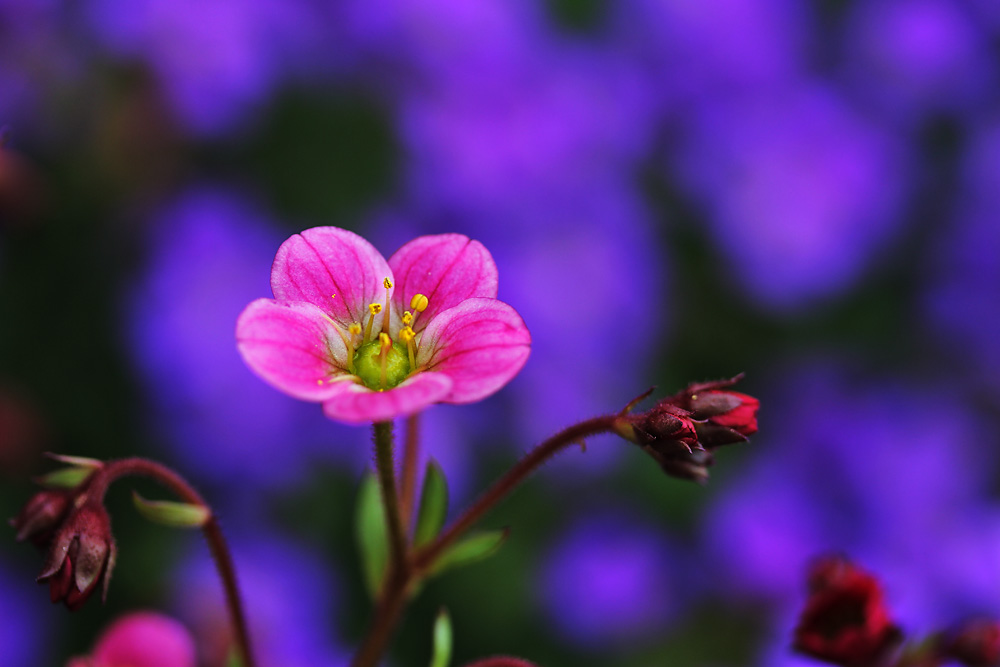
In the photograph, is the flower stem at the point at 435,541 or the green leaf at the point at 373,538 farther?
the green leaf at the point at 373,538

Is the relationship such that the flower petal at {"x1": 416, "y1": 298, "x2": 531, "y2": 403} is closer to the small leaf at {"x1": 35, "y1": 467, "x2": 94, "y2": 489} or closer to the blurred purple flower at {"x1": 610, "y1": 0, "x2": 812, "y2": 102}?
the small leaf at {"x1": 35, "y1": 467, "x2": 94, "y2": 489}

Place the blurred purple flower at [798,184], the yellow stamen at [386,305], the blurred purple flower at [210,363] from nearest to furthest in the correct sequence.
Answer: the yellow stamen at [386,305] < the blurred purple flower at [210,363] < the blurred purple flower at [798,184]

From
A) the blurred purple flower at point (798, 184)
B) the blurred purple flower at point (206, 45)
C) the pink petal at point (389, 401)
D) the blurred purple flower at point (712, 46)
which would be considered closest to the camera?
the pink petal at point (389, 401)

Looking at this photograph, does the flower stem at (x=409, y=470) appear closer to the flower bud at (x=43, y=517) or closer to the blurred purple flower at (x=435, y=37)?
the flower bud at (x=43, y=517)

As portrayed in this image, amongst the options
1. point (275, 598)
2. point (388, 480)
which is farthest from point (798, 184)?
point (388, 480)

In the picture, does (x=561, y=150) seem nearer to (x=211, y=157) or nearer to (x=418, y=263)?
(x=211, y=157)

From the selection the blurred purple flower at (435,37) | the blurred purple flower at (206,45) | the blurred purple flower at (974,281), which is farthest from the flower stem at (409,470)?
the blurred purple flower at (974,281)
